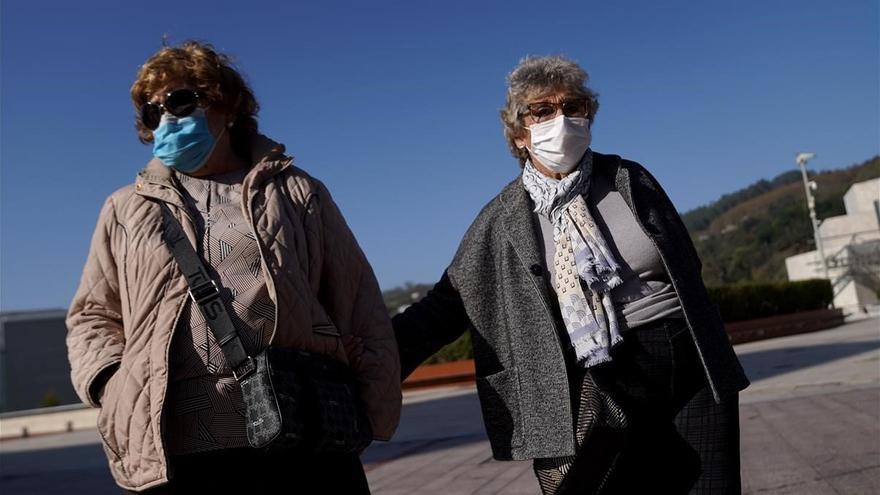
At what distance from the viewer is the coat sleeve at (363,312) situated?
7.48 feet

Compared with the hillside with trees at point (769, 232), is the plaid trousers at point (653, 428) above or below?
above

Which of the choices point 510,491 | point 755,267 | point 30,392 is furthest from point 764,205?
point 510,491

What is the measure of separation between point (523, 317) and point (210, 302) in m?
1.03

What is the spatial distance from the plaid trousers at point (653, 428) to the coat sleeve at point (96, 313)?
4.37 ft

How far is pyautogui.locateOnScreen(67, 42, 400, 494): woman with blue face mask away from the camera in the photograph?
2.04 meters

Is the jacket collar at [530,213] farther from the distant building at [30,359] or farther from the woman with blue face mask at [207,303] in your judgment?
the distant building at [30,359]

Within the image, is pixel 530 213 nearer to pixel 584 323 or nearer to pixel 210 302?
pixel 584 323

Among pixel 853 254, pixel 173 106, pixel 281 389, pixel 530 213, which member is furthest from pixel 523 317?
pixel 853 254

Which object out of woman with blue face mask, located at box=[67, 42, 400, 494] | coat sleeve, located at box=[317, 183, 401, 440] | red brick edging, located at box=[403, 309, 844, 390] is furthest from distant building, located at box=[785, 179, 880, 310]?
woman with blue face mask, located at box=[67, 42, 400, 494]

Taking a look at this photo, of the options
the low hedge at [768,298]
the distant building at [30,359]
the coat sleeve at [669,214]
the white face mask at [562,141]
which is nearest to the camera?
the coat sleeve at [669,214]

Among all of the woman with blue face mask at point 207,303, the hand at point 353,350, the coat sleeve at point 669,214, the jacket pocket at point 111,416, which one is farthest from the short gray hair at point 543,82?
the jacket pocket at point 111,416

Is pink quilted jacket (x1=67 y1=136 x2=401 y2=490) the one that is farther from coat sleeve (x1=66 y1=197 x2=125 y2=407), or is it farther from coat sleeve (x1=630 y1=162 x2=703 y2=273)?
coat sleeve (x1=630 y1=162 x2=703 y2=273)

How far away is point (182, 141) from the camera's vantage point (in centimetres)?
234

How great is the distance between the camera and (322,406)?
2.05 metres
